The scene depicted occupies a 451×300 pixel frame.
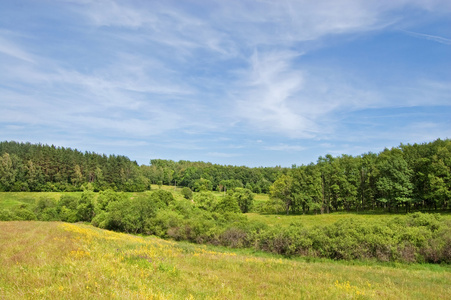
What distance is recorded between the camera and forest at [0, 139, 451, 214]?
64.7 m

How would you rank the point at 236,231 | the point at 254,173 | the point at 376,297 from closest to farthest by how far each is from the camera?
the point at 376,297 < the point at 236,231 < the point at 254,173

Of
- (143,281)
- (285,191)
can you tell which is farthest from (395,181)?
(143,281)

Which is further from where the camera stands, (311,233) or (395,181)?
(395,181)

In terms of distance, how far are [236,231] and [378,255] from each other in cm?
1874

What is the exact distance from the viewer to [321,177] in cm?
8669

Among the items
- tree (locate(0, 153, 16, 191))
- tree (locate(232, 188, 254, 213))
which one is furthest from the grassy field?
tree (locate(0, 153, 16, 191))

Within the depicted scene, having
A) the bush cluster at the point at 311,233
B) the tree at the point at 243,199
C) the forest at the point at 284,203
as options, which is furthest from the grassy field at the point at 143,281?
the tree at the point at 243,199

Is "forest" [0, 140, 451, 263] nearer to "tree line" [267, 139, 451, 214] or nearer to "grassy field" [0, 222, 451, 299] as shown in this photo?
"tree line" [267, 139, 451, 214]

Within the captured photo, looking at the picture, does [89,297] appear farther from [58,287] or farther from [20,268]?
[20,268]

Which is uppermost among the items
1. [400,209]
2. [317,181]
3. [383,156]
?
[383,156]

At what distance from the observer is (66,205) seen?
7506cm

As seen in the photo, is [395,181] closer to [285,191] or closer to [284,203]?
[285,191]

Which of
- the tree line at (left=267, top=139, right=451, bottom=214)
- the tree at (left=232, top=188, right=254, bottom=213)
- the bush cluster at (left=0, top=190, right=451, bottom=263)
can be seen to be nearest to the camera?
the bush cluster at (left=0, top=190, right=451, bottom=263)

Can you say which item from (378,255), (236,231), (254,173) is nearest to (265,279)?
(378,255)
